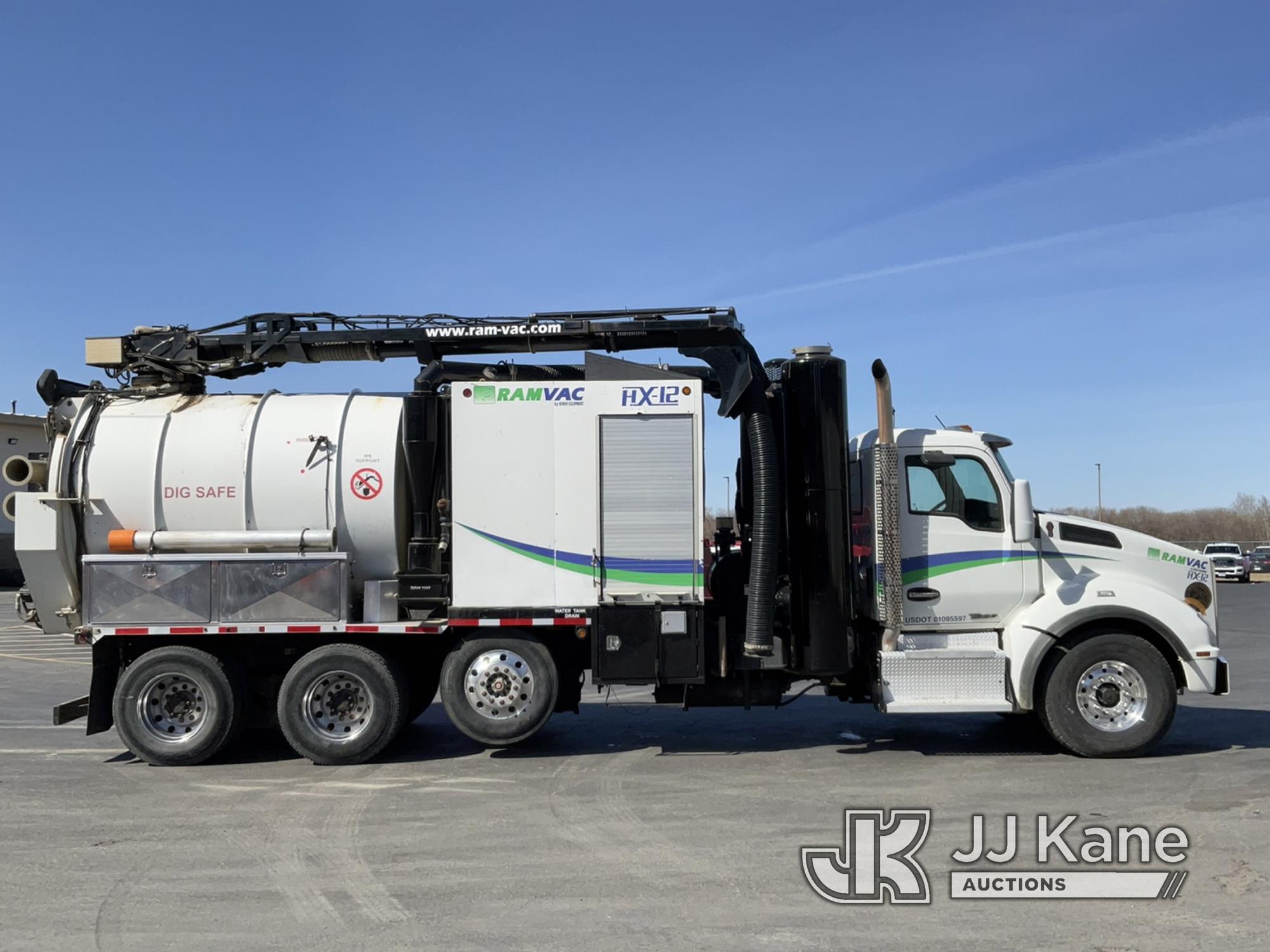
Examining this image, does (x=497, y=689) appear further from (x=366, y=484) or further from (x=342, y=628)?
(x=366, y=484)

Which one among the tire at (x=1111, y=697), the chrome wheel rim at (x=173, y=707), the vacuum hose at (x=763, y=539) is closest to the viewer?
the tire at (x=1111, y=697)

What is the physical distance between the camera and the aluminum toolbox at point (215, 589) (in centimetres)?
903

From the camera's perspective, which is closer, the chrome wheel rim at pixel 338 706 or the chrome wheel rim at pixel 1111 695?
the chrome wheel rim at pixel 1111 695

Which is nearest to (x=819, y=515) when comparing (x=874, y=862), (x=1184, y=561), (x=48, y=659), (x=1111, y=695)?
(x=1111, y=695)

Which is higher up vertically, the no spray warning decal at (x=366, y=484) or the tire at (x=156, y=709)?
the no spray warning decal at (x=366, y=484)

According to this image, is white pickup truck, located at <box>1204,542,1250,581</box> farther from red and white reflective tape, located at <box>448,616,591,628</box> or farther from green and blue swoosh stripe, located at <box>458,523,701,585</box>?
red and white reflective tape, located at <box>448,616,591,628</box>

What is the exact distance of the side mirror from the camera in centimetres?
879

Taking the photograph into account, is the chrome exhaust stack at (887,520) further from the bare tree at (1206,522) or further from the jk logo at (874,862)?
the bare tree at (1206,522)

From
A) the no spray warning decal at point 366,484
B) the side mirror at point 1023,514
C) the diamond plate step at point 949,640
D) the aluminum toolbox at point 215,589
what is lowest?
the diamond plate step at point 949,640

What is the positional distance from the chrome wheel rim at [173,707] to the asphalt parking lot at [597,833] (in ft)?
1.07

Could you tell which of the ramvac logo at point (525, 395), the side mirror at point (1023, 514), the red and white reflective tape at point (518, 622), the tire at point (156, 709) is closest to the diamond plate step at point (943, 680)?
the side mirror at point (1023, 514)

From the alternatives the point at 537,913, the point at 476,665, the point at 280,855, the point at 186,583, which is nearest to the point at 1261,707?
the point at 476,665

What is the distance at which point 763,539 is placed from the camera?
29.2 feet

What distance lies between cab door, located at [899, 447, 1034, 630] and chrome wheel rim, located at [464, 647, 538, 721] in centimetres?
349
